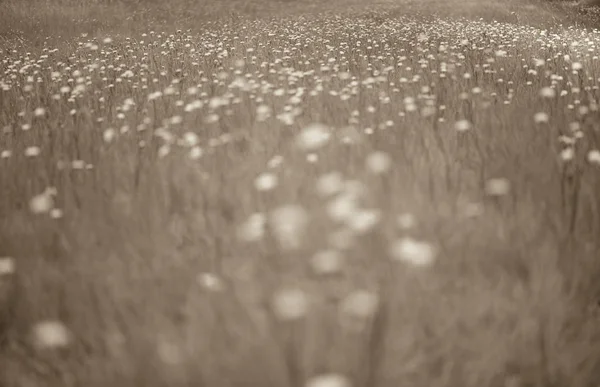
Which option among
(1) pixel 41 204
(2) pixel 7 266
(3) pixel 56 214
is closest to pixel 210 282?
(2) pixel 7 266

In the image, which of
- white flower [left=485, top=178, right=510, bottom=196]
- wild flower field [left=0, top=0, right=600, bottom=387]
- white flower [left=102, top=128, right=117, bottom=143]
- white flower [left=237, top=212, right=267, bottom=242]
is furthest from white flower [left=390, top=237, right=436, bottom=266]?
white flower [left=102, top=128, right=117, bottom=143]

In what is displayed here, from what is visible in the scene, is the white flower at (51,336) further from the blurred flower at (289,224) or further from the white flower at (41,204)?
the white flower at (41,204)

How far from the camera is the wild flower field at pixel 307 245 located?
1395mm

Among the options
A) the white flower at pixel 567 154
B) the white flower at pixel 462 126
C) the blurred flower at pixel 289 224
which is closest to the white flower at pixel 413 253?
the blurred flower at pixel 289 224

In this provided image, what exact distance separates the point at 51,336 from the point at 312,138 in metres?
1.62

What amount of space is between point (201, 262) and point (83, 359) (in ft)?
1.61

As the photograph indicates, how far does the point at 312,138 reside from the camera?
268 cm

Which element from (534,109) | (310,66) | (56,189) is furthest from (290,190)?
(310,66)

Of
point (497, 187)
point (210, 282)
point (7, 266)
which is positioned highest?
point (497, 187)

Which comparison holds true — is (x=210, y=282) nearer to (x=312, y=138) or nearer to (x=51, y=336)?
(x=51, y=336)

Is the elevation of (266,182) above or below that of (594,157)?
below

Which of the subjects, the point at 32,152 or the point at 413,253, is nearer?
the point at 413,253

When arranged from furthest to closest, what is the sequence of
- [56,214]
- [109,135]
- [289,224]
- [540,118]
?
1. [109,135]
2. [540,118]
3. [56,214]
4. [289,224]

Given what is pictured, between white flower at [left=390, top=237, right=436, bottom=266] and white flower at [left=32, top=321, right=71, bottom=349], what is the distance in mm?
1070
